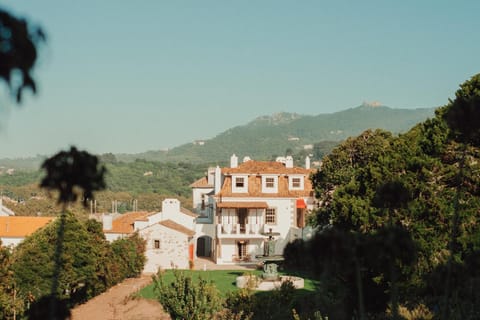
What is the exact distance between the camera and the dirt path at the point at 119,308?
29.8 metres

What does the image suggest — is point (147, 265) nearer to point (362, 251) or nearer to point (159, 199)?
point (362, 251)

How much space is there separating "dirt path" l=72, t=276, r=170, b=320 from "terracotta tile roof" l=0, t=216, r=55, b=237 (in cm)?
1217

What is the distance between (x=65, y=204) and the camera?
702cm

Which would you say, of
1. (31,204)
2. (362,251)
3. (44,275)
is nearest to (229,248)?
(44,275)

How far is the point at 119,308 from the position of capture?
32.1 m

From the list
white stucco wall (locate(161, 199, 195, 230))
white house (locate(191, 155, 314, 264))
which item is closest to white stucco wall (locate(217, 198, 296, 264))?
white house (locate(191, 155, 314, 264))

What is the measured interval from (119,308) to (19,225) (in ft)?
65.7

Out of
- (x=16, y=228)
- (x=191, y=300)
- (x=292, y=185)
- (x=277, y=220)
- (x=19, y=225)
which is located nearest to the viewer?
(x=191, y=300)

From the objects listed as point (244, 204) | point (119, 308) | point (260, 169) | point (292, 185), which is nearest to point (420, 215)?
point (119, 308)

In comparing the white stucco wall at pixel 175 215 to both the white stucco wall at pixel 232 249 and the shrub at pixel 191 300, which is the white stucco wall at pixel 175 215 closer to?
the white stucco wall at pixel 232 249

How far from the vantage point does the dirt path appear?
97.7 ft

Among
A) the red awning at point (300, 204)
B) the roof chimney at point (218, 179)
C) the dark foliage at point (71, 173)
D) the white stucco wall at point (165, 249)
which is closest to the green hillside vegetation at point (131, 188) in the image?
the roof chimney at point (218, 179)

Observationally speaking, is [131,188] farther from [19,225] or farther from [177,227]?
[177,227]

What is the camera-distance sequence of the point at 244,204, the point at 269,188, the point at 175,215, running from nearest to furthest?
1. the point at 244,204
2. the point at 269,188
3. the point at 175,215
